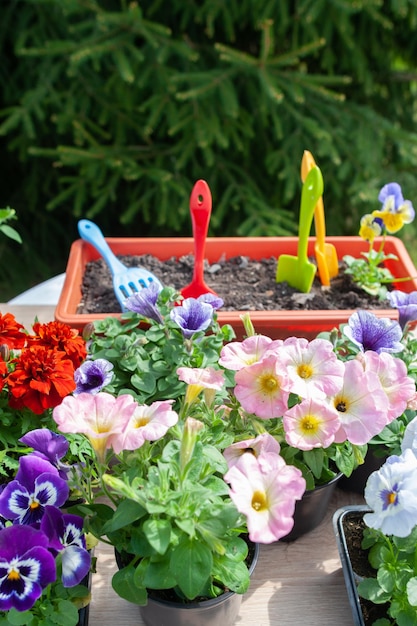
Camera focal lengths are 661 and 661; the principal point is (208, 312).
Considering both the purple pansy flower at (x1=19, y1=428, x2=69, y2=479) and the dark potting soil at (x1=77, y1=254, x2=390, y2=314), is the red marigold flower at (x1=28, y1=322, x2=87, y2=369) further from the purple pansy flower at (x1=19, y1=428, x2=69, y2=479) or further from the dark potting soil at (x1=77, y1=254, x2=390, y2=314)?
the dark potting soil at (x1=77, y1=254, x2=390, y2=314)

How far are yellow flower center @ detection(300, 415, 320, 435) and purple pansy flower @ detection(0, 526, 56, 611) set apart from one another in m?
0.28

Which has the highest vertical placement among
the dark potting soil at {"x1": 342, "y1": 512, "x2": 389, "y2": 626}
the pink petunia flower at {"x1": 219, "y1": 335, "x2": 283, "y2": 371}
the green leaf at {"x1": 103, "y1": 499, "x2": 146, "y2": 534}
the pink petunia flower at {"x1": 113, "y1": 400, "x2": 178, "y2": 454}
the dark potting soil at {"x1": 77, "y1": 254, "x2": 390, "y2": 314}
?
the pink petunia flower at {"x1": 113, "y1": 400, "x2": 178, "y2": 454}

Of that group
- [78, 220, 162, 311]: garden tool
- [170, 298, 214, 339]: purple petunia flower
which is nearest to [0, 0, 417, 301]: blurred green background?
[78, 220, 162, 311]: garden tool

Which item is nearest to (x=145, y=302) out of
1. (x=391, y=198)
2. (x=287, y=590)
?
(x=287, y=590)

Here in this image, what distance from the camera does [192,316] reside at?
0.81 m

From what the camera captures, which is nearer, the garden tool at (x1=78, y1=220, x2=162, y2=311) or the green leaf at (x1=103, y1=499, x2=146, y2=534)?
the green leaf at (x1=103, y1=499, x2=146, y2=534)

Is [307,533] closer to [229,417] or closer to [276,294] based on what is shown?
[229,417]

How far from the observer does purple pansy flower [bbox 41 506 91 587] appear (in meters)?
0.66

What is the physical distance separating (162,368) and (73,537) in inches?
10.1

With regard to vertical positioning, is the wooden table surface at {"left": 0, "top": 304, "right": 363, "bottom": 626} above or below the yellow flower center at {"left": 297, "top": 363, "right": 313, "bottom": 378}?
below

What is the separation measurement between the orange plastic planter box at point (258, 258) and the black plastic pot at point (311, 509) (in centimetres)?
29

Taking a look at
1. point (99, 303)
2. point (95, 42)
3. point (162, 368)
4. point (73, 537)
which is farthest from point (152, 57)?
point (73, 537)

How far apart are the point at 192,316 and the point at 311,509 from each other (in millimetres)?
282

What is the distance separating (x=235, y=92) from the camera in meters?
1.84
